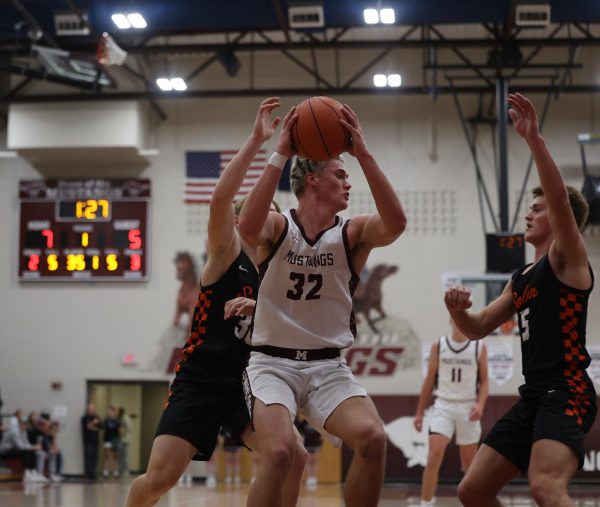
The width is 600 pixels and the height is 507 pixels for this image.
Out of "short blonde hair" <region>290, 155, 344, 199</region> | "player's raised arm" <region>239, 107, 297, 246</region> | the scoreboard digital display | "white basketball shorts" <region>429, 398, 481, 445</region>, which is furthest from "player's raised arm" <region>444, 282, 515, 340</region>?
the scoreboard digital display

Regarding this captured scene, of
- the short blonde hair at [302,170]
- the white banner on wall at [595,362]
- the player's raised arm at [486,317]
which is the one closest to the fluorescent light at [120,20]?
the white banner on wall at [595,362]

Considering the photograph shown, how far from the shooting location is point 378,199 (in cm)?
455

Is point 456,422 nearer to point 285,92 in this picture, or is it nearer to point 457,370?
point 457,370

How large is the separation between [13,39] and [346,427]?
15.0 m

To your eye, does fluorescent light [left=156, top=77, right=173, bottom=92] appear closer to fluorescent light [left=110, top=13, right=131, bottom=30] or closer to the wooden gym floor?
fluorescent light [left=110, top=13, right=131, bottom=30]

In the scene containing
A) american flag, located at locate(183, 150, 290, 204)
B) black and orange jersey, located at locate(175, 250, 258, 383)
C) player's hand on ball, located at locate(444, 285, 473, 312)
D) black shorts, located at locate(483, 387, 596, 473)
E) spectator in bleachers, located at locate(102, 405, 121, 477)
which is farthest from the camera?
american flag, located at locate(183, 150, 290, 204)

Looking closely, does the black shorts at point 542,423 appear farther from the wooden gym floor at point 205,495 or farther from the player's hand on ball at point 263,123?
the wooden gym floor at point 205,495

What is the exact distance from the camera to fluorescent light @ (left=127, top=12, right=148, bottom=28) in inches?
589

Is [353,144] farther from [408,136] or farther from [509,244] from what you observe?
[408,136]

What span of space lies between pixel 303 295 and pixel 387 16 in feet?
37.8

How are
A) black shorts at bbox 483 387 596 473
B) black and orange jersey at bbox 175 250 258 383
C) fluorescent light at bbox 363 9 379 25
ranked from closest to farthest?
black shorts at bbox 483 387 596 473 → black and orange jersey at bbox 175 250 258 383 → fluorescent light at bbox 363 9 379 25

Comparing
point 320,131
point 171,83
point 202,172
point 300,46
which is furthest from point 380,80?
point 320,131

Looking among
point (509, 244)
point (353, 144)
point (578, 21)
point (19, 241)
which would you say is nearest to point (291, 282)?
point (353, 144)

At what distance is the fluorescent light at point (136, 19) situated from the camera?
49.1 ft
